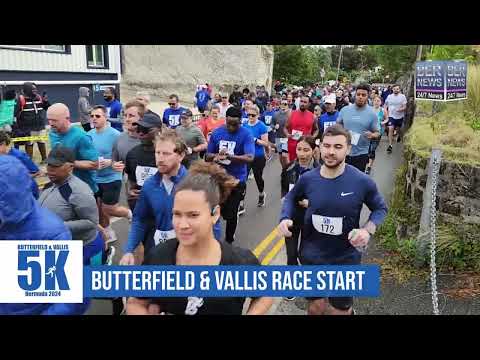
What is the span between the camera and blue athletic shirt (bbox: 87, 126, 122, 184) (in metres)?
4.61

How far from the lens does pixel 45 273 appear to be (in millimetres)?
2492

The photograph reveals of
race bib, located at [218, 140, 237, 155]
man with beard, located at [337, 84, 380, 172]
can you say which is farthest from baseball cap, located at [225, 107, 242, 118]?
man with beard, located at [337, 84, 380, 172]

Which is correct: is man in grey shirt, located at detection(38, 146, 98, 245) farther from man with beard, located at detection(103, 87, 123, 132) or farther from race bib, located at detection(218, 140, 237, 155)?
man with beard, located at detection(103, 87, 123, 132)

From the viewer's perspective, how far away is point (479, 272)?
12.5 ft

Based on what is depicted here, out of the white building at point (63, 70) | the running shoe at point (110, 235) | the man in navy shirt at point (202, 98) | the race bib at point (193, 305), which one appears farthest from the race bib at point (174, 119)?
the man in navy shirt at point (202, 98)

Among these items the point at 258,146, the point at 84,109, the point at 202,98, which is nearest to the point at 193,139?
the point at 258,146

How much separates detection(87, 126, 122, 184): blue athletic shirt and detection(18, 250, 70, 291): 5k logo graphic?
216 cm

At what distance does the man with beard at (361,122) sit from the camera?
18.1ft

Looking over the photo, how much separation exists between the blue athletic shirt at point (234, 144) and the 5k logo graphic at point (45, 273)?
2443 mm

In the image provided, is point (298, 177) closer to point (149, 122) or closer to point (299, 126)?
point (149, 122)

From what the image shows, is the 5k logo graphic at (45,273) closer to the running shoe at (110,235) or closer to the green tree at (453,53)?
the running shoe at (110,235)
